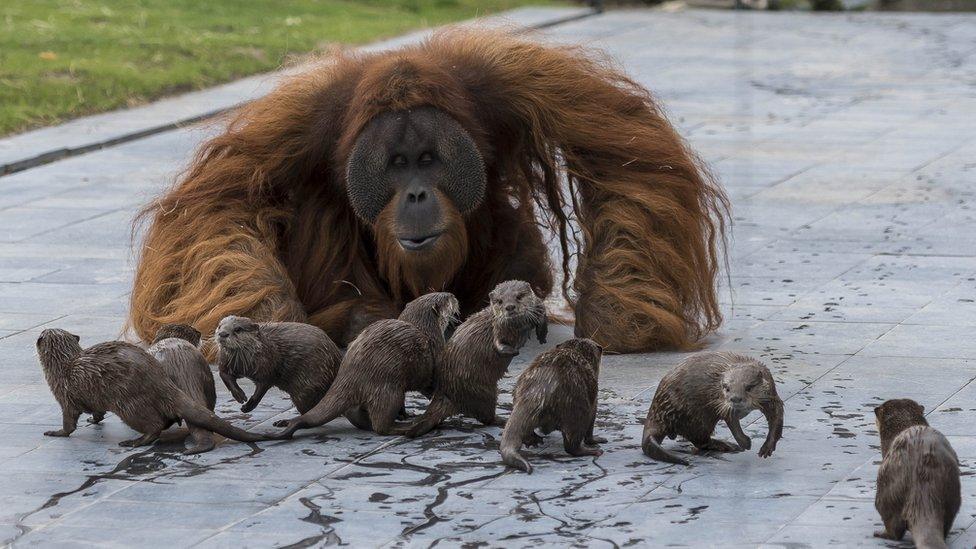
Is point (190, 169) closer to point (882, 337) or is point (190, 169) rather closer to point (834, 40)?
point (882, 337)

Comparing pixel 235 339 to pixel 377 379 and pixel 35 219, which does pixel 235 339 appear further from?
pixel 35 219

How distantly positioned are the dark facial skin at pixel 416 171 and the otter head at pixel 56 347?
104 centimetres

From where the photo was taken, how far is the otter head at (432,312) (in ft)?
13.9

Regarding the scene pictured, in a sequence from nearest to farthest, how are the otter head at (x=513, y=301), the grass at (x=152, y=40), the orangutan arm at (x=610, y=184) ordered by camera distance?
the otter head at (x=513, y=301) < the orangutan arm at (x=610, y=184) < the grass at (x=152, y=40)

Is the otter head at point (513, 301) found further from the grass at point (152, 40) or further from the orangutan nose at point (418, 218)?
the grass at point (152, 40)

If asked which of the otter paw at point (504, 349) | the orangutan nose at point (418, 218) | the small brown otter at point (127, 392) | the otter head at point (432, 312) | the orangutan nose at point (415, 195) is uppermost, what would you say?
the orangutan nose at point (415, 195)

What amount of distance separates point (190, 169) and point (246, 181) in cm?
27

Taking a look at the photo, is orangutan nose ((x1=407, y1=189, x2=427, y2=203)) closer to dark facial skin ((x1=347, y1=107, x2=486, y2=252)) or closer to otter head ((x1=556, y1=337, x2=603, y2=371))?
dark facial skin ((x1=347, y1=107, x2=486, y2=252))

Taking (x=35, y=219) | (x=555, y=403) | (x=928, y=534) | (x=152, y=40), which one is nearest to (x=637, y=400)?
(x=555, y=403)

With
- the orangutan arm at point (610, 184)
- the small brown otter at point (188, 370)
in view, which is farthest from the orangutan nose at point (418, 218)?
the small brown otter at point (188, 370)

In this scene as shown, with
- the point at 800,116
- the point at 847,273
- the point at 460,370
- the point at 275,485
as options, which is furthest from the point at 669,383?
the point at 800,116

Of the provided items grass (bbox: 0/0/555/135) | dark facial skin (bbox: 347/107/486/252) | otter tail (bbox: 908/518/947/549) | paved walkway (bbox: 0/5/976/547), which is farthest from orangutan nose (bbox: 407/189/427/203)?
grass (bbox: 0/0/555/135)

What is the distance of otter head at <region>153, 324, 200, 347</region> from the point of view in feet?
14.1

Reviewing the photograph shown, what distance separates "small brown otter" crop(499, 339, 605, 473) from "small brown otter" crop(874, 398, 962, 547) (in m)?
0.75
